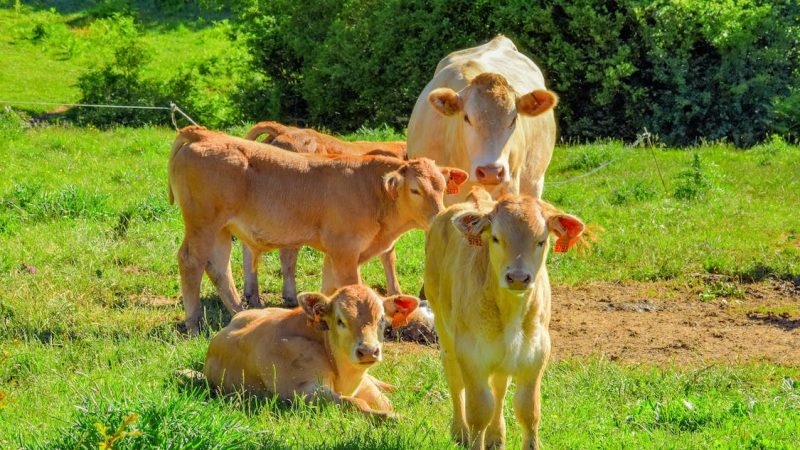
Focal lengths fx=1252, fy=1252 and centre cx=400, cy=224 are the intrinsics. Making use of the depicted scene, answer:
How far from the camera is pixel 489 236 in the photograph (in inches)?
272

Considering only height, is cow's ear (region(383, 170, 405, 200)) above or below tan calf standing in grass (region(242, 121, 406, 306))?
above

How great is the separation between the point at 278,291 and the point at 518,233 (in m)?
5.79

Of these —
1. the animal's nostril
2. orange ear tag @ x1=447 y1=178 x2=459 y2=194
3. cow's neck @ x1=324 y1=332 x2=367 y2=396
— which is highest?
orange ear tag @ x1=447 y1=178 x2=459 y2=194

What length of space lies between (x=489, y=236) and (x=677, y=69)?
52.2ft

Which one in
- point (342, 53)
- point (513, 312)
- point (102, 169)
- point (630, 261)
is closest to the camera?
point (513, 312)

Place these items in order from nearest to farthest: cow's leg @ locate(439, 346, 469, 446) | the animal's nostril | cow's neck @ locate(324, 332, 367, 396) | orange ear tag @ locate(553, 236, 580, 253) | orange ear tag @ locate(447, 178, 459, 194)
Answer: orange ear tag @ locate(553, 236, 580, 253) → cow's leg @ locate(439, 346, 469, 446) → the animal's nostril → cow's neck @ locate(324, 332, 367, 396) → orange ear tag @ locate(447, 178, 459, 194)

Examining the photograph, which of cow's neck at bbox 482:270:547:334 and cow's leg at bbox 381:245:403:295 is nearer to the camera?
cow's neck at bbox 482:270:547:334

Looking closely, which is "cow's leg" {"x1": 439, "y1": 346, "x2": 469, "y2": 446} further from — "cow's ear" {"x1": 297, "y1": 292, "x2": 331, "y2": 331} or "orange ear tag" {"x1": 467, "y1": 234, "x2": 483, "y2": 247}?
"cow's ear" {"x1": 297, "y1": 292, "x2": 331, "y2": 331}

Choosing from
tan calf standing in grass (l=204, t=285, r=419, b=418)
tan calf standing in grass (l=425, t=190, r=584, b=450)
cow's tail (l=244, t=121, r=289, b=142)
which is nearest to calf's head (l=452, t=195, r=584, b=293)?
tan calf standing in grass (l=425, t=190, r=584, b=450)

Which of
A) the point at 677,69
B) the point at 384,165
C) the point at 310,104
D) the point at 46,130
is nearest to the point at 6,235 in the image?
the point at 384,165

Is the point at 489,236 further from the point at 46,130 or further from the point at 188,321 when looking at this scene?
the point at 46,130

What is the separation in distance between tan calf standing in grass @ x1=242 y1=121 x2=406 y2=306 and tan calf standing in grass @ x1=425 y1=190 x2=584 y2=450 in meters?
4.16

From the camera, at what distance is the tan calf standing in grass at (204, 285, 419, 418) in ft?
27.1

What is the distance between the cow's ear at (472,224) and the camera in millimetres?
6879
